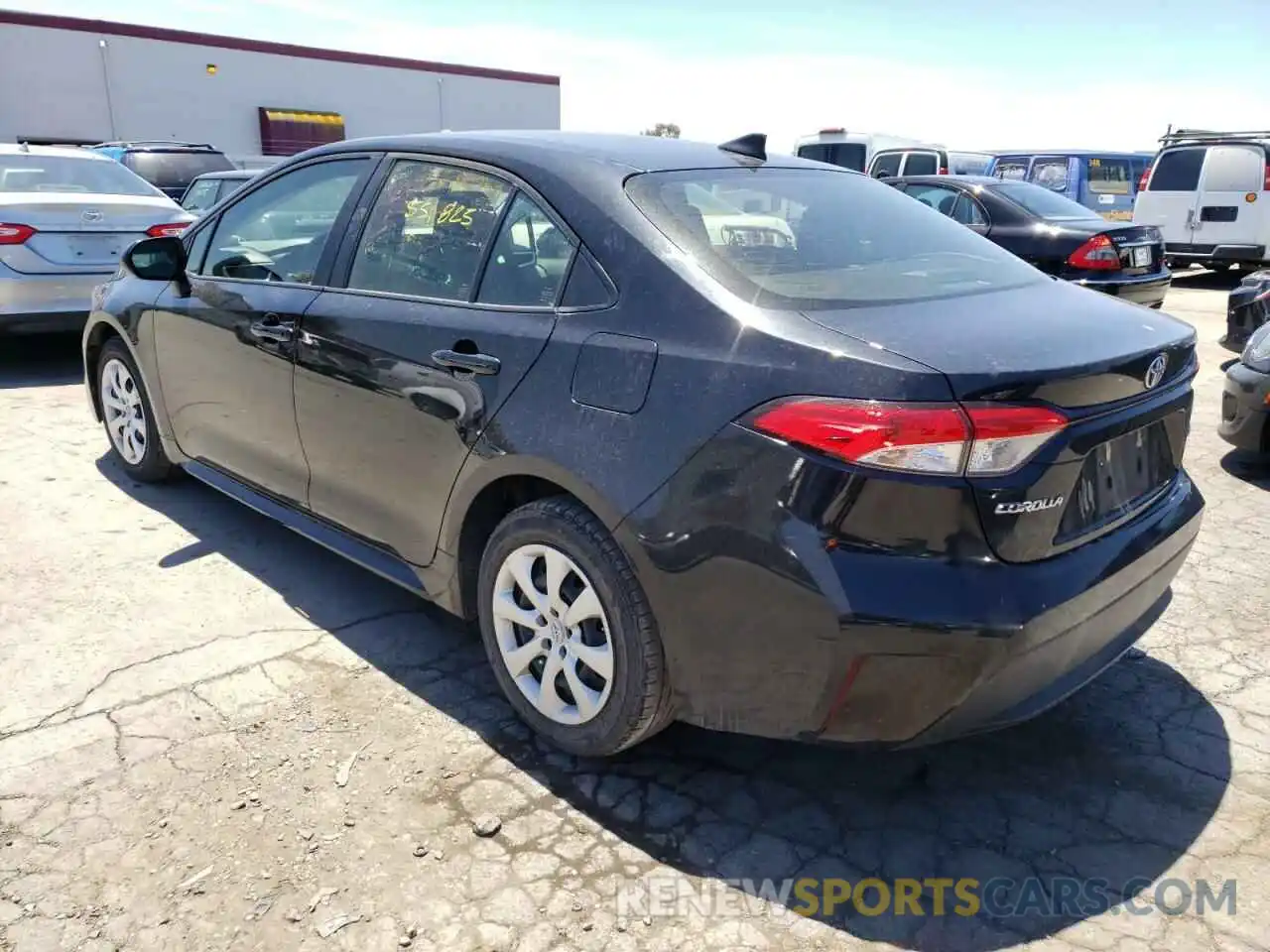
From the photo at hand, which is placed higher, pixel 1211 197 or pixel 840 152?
pixel 840 152

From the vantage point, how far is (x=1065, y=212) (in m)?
9.02

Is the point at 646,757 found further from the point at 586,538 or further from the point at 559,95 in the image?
the point at 559,95

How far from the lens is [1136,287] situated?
832 centimetres

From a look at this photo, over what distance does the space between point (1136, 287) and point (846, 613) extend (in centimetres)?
761

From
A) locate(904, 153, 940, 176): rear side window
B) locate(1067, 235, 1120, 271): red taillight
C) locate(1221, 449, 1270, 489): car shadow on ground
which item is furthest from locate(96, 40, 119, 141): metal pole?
locate(1221, 449, 1270, 489): car shadow on ground

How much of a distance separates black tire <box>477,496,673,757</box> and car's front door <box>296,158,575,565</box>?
329mm

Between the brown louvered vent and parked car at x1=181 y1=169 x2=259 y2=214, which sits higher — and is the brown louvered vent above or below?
above

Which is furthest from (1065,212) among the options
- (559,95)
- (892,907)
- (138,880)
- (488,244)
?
(559,95)

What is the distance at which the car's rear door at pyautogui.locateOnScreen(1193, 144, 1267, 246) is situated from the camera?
12797mm

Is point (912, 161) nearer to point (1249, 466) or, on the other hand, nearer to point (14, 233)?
point (1249, 466)

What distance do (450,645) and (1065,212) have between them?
7.92m

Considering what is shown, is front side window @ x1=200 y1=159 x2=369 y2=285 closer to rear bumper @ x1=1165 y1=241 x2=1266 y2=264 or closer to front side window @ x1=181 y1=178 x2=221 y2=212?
front side window @ x1=181 y1=178 x2=221 y2=212

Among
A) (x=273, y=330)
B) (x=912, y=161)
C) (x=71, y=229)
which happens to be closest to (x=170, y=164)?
(x=71, y=229)

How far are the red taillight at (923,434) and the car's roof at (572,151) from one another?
1.07 metres
